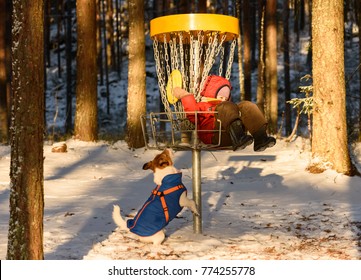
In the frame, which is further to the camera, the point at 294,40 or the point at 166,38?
the point at 294,40

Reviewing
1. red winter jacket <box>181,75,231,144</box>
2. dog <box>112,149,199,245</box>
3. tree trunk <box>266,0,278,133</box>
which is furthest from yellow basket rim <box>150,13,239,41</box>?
tree trunk <box>266,0,278,133</box>

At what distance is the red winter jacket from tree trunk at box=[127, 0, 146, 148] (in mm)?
7873

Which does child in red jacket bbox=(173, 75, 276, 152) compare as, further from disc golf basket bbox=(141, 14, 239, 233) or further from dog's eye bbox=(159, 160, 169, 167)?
dog's eye bbox=(159, 160, 169, 167)

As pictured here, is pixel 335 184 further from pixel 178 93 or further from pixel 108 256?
pixel 108 256

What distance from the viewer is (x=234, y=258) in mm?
5547

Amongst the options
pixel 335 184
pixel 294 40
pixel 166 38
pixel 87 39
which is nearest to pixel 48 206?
pixel 166 38

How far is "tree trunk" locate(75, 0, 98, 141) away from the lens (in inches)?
568

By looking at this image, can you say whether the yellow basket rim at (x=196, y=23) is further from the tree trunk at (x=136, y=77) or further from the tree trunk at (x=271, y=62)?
the tree trunk at (x=271, y=62)

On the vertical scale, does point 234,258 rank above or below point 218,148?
below

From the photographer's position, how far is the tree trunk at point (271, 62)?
18.9 metres

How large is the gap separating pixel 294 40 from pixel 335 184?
32.6 metres

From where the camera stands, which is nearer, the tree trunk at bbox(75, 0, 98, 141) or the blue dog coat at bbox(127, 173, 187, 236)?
the blue dog coat at bbox(127, 173, 187, 236)

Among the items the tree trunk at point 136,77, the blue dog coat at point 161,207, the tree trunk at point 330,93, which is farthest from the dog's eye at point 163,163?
the tree trunk at point 136,77

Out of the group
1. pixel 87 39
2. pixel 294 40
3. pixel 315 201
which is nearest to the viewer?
pixel 315 201
